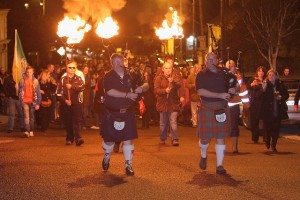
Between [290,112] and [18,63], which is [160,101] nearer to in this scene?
[290,112]

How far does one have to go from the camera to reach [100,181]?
9047 mm

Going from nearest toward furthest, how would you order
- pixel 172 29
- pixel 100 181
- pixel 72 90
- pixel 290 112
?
pixel 100 181 → pixel 72 90 → pixel 290 112 → pixel 172 29

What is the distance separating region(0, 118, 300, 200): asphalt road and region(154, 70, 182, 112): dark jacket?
85cm

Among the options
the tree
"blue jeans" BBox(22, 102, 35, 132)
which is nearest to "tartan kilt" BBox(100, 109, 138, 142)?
"blue jeans" BBox(22, 102, 35, 132)

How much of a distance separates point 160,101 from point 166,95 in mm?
208

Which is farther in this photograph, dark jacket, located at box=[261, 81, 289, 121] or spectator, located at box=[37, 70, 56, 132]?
spectator, located at box=[37, 70, 56, 132]

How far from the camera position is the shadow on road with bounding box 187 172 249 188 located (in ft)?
28.7

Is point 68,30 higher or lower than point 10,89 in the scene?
higher

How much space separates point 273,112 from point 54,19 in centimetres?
3798

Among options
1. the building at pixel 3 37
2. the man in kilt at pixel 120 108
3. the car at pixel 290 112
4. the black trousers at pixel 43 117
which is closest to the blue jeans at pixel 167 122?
the car at pixel 290 112

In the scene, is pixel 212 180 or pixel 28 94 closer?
pixel 212 180

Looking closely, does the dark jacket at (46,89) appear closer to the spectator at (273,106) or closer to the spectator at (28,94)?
the spectator at (28,94)

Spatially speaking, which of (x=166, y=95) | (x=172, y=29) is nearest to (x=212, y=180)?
(x=166, y=95)

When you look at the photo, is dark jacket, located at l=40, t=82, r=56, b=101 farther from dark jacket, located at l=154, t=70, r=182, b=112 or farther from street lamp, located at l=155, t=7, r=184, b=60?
dark jacket, located at l=154, t=70, r=182, b=112
